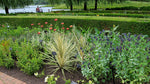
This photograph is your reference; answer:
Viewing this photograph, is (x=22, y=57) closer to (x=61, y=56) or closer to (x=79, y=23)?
(x=61, y=56)

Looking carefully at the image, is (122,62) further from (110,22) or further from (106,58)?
(110,22)

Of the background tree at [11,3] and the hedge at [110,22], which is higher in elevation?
the background tree at [11,3]

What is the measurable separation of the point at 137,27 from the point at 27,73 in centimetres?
457

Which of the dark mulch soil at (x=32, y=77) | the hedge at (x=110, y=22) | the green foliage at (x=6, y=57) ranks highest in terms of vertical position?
the hedge at (x=110, y=22)

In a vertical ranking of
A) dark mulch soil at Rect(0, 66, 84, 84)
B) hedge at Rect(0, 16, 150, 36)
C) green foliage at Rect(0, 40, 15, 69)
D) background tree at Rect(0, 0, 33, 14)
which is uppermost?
background tree at Rect(0, 0, 33, 14)

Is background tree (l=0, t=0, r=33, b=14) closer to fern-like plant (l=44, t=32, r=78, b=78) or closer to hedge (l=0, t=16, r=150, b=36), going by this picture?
hedge (l=0, t=16, r=150, b=36)

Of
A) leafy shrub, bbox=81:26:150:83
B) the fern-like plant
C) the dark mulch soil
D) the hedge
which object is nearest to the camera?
leafy shrub, bbox=81:26:150:83

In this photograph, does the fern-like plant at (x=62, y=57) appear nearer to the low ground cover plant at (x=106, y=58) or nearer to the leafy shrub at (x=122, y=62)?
the low ground cover plant at (x=106, y=58)

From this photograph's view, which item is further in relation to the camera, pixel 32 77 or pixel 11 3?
pixel 11 3

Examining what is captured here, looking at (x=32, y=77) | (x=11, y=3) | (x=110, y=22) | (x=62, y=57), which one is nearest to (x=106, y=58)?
(x=62, y=57)

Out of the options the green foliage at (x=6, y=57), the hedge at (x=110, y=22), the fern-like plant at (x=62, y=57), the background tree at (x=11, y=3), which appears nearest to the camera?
the fern-like plant at (x=62, y=57)

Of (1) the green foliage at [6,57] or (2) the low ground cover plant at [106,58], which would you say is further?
(1) the green foliage at [6,57]

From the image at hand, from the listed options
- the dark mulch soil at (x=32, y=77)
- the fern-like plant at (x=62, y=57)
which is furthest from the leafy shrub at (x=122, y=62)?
the fern-like plant at (x=62, y=57)

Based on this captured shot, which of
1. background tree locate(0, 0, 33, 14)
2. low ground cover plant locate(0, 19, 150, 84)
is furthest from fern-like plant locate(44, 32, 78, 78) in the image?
background tree locate(0, 0, 33, 14)
